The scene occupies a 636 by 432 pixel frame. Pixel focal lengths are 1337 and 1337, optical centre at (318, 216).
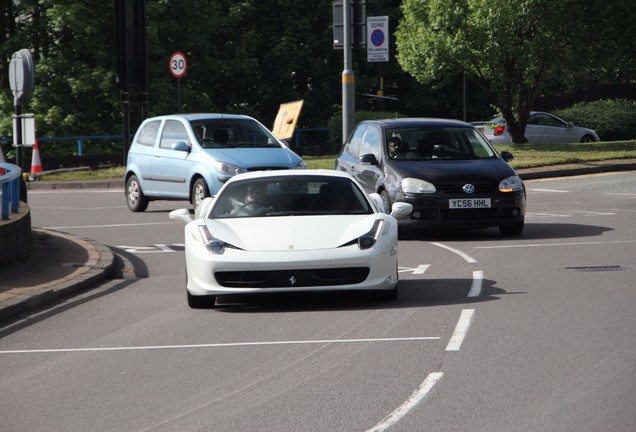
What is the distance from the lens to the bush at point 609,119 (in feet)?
150

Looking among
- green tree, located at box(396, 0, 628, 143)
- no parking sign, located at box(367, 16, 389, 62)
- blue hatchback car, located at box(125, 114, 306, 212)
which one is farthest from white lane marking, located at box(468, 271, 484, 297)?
green tree, located at box(396, 0, 628, 143)

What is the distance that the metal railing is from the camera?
14.2m

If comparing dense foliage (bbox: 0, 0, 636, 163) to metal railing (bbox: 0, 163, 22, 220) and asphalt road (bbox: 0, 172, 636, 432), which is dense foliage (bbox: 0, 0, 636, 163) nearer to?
metal railing (bbox: 0, 163, 22, 220)

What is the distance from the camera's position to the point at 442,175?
56.0 ft

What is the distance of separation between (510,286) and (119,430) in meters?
6.21

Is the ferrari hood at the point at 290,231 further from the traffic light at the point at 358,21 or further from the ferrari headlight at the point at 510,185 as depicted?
the traffic light at the point at 358,21

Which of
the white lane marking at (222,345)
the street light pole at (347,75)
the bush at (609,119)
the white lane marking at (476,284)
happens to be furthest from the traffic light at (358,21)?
the bush at (609,119)

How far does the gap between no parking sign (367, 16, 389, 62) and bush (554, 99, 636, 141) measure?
16944 millimetres

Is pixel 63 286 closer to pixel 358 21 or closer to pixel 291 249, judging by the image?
pixel 291 249

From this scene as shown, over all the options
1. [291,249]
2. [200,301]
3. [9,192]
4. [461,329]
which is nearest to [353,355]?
[461,329]

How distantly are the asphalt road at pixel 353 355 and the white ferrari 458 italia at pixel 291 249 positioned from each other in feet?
0.78

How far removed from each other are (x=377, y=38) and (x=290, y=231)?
19902 mm

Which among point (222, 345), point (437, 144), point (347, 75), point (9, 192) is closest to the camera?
point (222, 345)

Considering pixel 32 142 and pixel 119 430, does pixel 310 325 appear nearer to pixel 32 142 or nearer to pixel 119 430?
pixel 119 430
